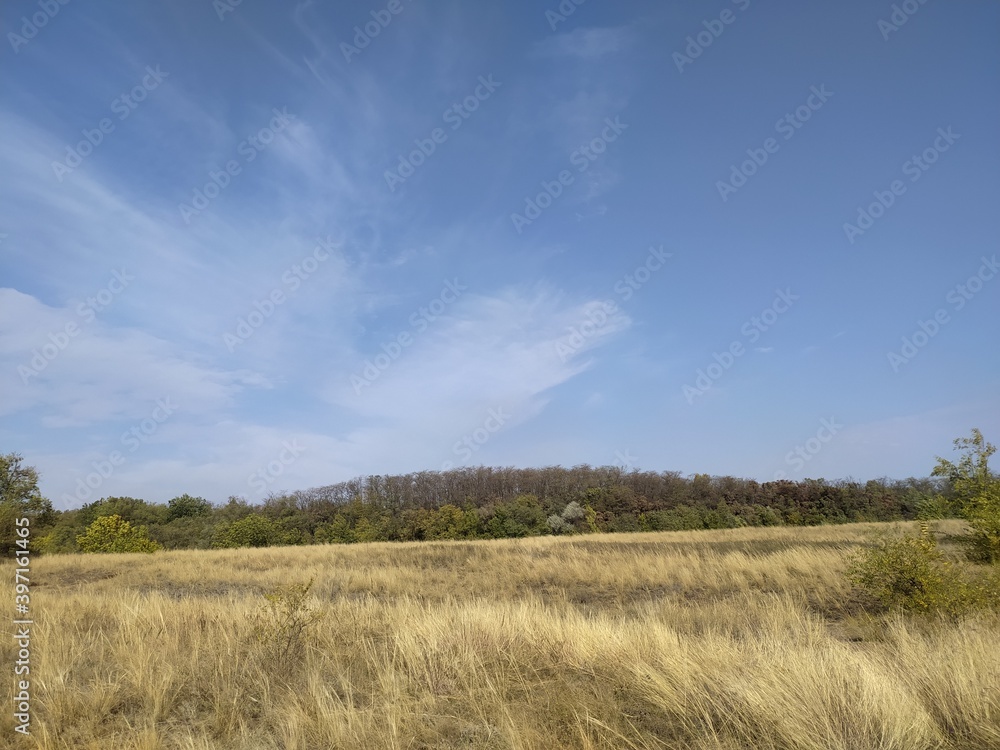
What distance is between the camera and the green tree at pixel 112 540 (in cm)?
3531

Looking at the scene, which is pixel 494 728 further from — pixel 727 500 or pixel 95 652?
pixel 727 500

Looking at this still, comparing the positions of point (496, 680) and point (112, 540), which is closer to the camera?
point (496, 680)

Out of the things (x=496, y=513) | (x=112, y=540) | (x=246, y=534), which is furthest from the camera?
(x=496, y=513)

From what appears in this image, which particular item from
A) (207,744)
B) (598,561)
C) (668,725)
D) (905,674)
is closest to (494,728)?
(668,725)

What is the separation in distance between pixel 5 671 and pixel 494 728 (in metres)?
5.52

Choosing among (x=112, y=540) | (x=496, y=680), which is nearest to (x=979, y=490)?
(x=496, y=680)

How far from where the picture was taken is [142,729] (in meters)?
3.83

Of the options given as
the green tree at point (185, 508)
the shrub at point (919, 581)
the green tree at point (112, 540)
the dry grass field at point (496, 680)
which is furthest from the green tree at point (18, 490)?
the green tree at point (185, 508)

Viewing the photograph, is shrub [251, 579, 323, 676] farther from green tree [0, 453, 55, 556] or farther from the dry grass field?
green tree [0, 453, 55, 556]

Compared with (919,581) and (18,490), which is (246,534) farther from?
(919,581)

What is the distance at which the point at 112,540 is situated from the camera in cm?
3594

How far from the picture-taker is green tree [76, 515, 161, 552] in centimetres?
3531

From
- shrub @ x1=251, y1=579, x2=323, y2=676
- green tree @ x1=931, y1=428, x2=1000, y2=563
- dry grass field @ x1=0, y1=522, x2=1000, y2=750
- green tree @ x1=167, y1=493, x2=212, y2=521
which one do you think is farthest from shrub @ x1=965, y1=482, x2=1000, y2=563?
green tree @ x1=167, y1=493, x2=212, y2=521

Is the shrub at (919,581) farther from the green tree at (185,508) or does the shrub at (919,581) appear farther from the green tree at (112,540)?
the green tree at (185,508)
